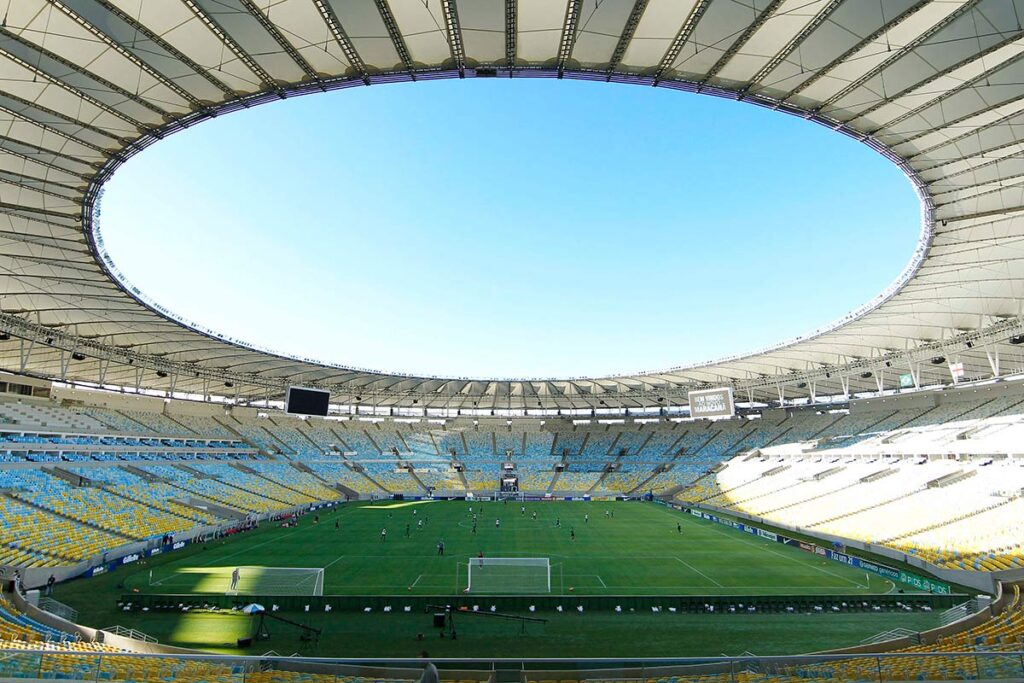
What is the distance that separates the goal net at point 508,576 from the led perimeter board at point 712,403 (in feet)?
64.0

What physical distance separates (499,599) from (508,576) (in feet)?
12.0

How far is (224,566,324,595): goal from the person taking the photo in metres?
23.3

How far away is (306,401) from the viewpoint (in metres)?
41.9

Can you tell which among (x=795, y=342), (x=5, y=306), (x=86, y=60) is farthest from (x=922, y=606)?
(x=5, y=306)

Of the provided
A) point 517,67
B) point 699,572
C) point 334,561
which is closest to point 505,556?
point 334,561

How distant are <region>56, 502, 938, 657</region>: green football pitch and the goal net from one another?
804mm

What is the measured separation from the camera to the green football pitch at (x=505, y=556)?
83.3 ft

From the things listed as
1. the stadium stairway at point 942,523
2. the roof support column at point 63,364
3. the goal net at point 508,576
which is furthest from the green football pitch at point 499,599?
the roof support column at point 63,364

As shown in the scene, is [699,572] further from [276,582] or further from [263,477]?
[263,477]

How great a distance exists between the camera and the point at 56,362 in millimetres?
42281

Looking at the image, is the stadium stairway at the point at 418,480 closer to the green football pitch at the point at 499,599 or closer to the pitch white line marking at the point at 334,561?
the green football pitch at the point at 499,599

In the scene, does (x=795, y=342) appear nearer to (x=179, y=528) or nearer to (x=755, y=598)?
(x=755, y=598)

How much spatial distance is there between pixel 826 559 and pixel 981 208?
71.4 ft

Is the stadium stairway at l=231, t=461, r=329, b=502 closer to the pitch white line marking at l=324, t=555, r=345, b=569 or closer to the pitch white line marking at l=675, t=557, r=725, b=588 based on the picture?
the pitch white line marking at l=324, t=555, r=345, b=569
